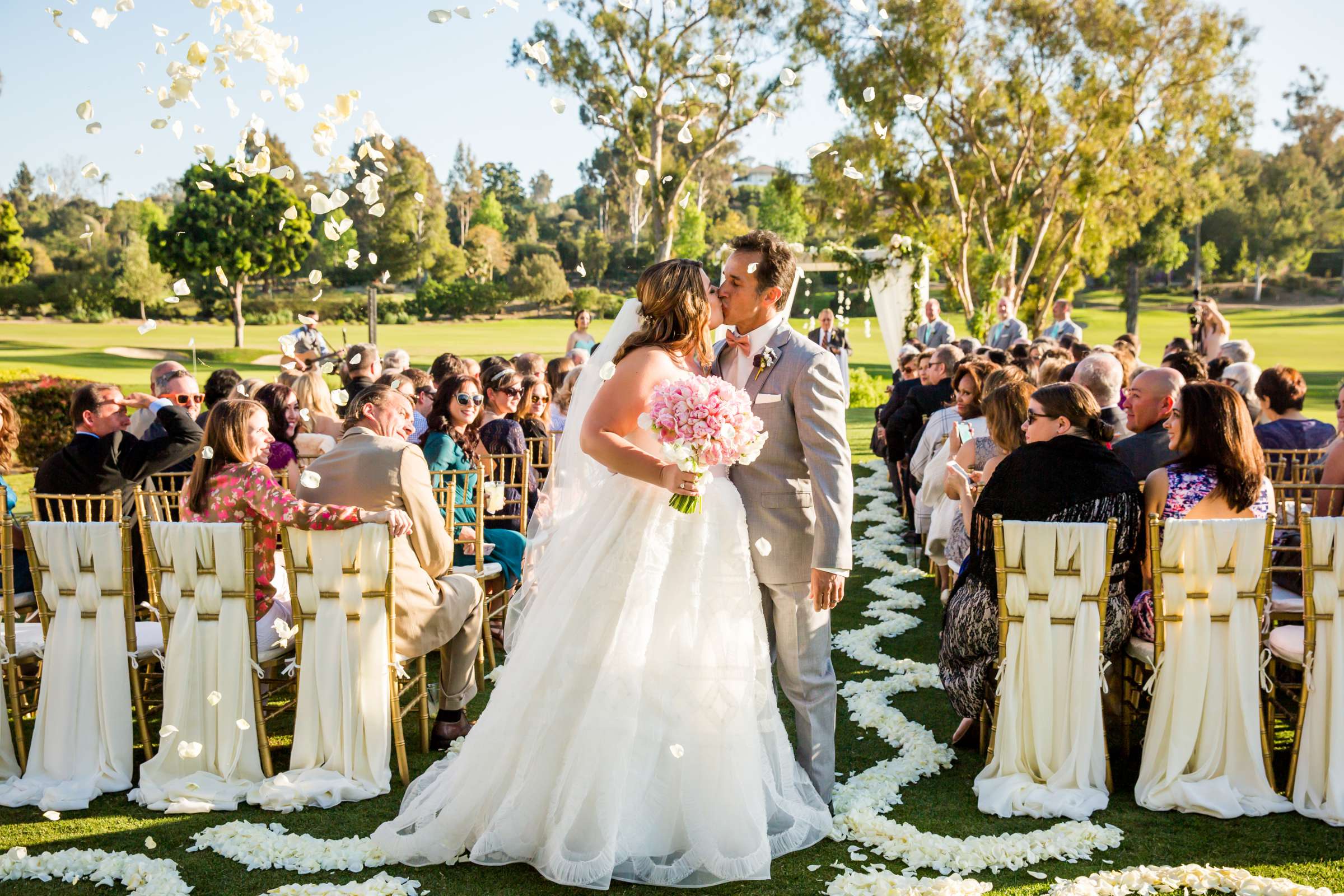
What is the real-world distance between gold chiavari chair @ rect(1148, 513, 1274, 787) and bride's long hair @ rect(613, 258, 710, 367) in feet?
6.25

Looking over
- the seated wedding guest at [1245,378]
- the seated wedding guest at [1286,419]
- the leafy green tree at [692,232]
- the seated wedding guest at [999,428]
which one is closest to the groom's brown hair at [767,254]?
the seated wedding guest at [999,428]

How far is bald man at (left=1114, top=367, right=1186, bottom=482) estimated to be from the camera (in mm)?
5320

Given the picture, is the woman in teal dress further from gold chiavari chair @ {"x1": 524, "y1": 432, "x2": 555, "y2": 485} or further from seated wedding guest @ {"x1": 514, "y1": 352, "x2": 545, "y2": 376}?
seated wedding guest @ {"x1": 514, "y1": 352, "x2": 545, "y2": 376}

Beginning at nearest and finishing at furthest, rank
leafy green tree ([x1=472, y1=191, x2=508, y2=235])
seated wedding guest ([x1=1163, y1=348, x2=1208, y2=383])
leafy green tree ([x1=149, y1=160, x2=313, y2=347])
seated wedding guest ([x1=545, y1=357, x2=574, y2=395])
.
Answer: seated wedding guest ([x1=1163, y1=348, x2=1208, y2=383])
seated wedding guest ([x1=545, y1=357, x2=574, y2=395])
leafy green tree ([x1=149, y1=160, x2=313, y2=347])
leafy green tree ([x1=472, y1=191, x2=508, y2=235])

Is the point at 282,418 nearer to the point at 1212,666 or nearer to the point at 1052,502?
the point at 1052,502

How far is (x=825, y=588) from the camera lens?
381 cm

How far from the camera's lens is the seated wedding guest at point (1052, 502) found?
4.19 m

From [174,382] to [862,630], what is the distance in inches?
194

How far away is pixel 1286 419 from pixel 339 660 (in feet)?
19.0

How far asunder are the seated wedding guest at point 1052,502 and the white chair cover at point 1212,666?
0.31 meters

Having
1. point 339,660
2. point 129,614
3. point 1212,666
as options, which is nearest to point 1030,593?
point 1212,666

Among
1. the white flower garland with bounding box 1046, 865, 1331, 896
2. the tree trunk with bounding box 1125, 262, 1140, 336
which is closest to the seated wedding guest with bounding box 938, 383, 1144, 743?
the white flower garland with bounding box 1046, 865, 1331, 896

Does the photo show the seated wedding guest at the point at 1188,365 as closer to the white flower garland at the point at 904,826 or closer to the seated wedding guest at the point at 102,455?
the white flower garland at the point at 904,826

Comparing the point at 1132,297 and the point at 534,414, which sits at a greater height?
the point at 1132,297
